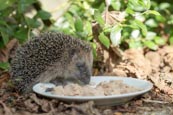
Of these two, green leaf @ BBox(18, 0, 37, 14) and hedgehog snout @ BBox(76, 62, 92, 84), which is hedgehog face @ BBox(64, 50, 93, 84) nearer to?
hedgehog snout @ BBox(76, 62, 92, 84)

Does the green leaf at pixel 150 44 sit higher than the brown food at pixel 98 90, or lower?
lower

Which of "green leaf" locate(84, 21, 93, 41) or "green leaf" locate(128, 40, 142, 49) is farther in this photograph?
"green leaf" locate(128, 40, 142, 49)

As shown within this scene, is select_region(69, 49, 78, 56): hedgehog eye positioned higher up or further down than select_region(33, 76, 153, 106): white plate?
higher up

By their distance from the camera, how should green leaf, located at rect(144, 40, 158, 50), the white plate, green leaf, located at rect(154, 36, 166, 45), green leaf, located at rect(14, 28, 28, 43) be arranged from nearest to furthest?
the white plate < green leaf, located at rect(14, 28, 28, 43) < green leaf, located at rect(144, 40, 158, 50) < green leaf, located at rect(154, 36, 166, 45)

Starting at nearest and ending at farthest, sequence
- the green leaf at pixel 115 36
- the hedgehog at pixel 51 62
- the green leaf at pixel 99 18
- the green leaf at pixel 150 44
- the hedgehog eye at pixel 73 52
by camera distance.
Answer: the hedgehog at pixel 51 62, the hedgehog eye at pixel 73 52, the green leaf at pixel 115 36, the green leaf at pixel 99 18, the green leaf at pixel 150 44

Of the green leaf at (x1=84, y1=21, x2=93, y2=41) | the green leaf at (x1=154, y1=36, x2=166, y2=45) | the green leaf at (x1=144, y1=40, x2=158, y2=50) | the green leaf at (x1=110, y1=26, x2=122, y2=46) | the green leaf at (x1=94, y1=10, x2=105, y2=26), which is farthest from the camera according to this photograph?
the green leaf at (x1=154, y1=36, x2=166, y2=45)

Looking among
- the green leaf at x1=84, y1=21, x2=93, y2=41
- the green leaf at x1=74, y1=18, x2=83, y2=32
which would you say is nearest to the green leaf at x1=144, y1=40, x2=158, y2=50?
the green leaf at x1=84, y1=21, x2=93, y2=41

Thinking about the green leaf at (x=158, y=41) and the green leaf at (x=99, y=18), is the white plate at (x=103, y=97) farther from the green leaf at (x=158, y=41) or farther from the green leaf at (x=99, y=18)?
the green leaf at (x=158, y=41)

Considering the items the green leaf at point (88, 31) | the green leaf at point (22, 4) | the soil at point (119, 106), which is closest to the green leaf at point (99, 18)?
the green leaf at point (88, 31)
